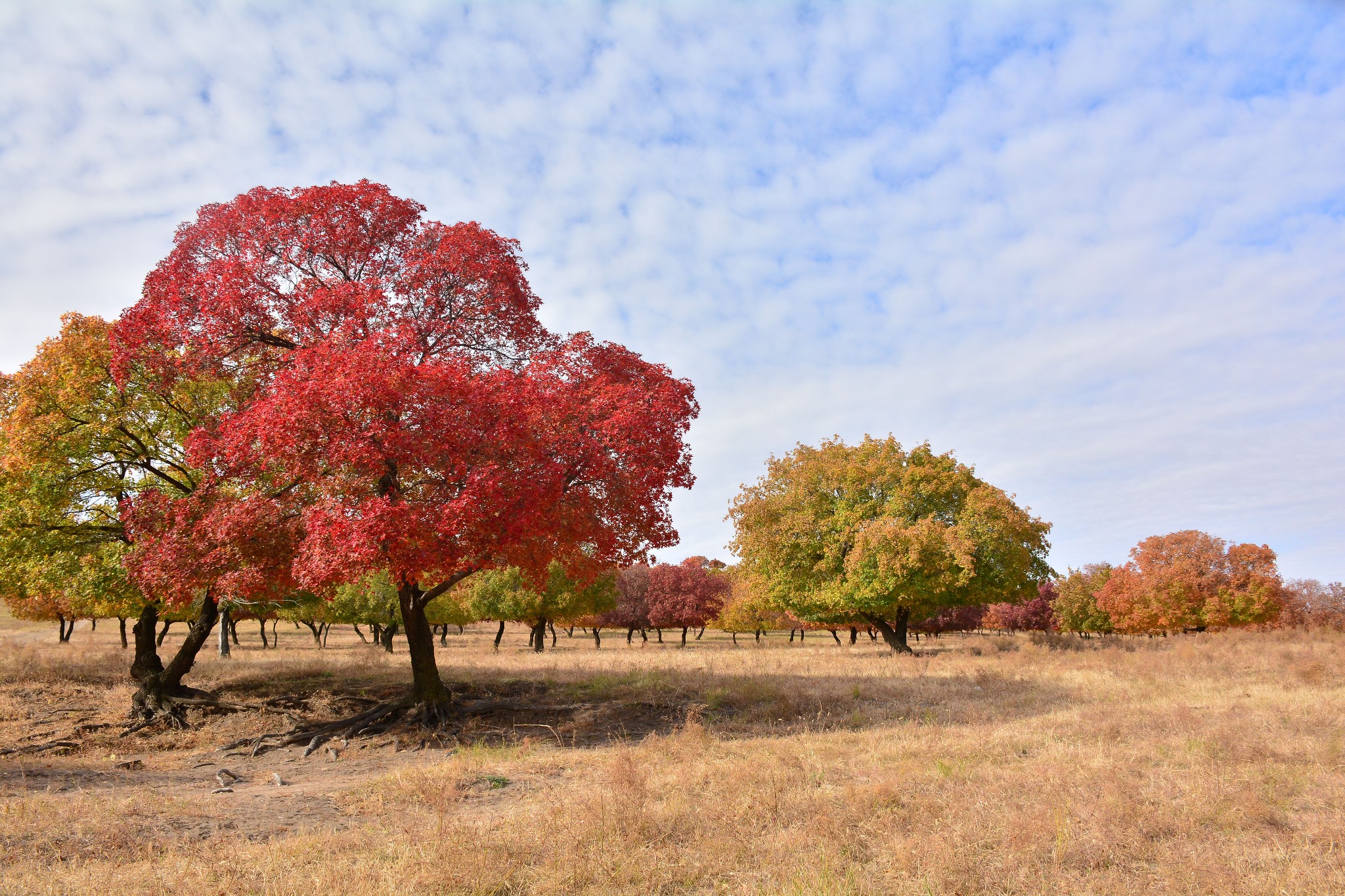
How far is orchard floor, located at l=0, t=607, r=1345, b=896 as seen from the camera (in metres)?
6.79

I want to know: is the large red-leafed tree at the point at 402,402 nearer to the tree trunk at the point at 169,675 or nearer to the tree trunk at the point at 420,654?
the tree trunk at the point at 420,654

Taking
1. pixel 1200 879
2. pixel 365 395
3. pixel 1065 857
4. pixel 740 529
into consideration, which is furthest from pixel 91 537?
pixel 740 529

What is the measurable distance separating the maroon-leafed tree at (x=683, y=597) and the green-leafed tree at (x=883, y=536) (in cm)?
3659

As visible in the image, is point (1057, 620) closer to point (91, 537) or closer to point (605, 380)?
point (605, 380)

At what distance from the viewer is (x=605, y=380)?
1662 centimetres

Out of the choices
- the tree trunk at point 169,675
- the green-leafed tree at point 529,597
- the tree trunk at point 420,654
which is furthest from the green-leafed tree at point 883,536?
the tree trunk at point 169,675

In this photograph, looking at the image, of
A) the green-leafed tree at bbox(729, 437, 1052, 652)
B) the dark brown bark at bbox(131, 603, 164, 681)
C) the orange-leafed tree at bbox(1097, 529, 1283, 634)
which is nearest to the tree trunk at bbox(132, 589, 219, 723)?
the dark brown bark at bbox(131, 603, 164, 681)

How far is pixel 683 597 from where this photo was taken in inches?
3002

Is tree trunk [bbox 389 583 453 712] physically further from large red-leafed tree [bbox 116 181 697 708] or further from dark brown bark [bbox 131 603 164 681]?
dark brown bark [bbox 131 603 164 681]

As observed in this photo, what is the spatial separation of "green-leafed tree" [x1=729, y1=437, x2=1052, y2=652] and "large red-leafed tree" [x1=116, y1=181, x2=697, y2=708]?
63.8 feet

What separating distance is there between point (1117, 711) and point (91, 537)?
24.7m

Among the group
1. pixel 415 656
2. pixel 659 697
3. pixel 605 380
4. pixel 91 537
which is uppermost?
pixel 605 380

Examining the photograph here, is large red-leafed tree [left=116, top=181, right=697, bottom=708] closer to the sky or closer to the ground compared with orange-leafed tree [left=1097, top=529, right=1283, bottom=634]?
closer to the sky

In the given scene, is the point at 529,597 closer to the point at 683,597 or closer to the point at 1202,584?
the point at 683,597
